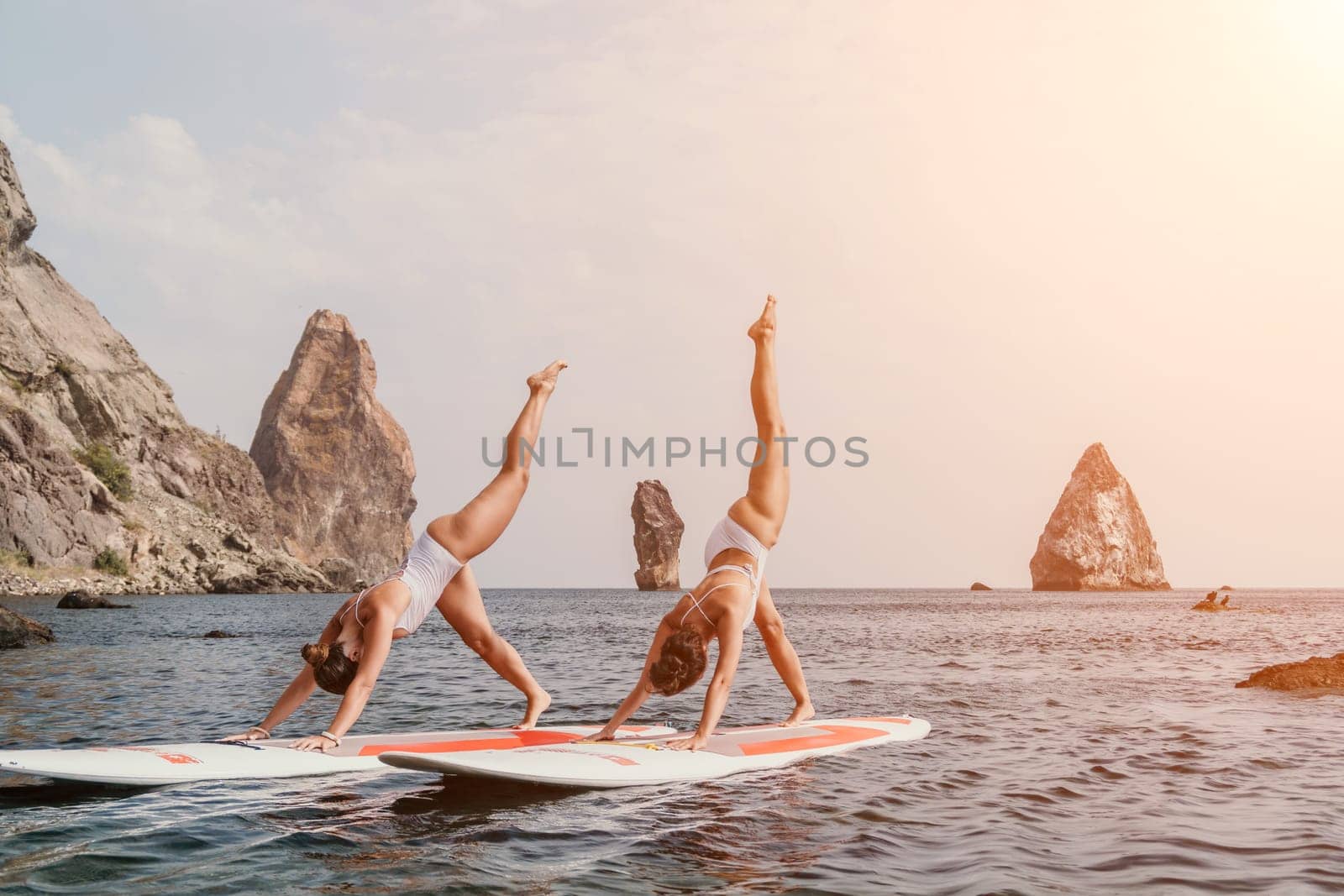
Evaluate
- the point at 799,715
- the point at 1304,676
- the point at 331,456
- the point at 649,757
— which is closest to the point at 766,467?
the point at 649,757

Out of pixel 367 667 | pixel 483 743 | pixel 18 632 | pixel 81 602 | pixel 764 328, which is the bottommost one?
pixel 81 602

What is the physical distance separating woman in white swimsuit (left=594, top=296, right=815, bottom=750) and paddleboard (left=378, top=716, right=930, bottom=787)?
1.17 ft

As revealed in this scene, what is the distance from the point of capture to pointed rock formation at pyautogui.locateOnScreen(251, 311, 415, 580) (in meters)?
188

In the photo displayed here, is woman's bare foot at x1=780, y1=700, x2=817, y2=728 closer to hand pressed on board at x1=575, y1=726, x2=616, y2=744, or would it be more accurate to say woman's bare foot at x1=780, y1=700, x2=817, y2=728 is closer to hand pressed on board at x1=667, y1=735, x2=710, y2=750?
hand pressed on board at x1=667, y1=735, x2=710, y2=750

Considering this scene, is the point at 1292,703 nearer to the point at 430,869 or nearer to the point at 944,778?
the point at 944,778

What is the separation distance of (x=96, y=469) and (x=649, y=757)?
88288mm

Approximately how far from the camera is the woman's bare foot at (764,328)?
414 inches

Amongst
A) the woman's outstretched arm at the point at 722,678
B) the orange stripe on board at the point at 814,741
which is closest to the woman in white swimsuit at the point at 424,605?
the woman's outstretched arm at the point at 722,678

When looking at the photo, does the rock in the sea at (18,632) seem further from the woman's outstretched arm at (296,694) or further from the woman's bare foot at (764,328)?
the woman's bare foot at (764,328)

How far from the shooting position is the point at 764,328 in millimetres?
10547

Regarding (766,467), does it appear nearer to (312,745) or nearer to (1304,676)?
(312,745)

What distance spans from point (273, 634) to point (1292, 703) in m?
34.2

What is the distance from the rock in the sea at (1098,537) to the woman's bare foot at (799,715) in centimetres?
16565

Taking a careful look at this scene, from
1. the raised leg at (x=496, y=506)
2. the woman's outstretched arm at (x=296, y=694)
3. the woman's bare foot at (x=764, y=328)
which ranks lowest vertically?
the woman's outstretched arm at (x=296, y=694)
